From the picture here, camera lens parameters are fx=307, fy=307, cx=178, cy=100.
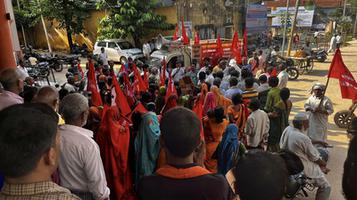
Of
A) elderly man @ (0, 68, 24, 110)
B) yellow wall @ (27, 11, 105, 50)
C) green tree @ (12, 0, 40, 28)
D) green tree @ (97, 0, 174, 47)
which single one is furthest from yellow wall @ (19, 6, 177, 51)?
elderly man @ (0, 68, 24, 110)

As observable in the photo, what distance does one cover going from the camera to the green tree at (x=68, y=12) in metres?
20.2

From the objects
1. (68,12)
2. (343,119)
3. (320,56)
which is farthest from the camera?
(68,12)

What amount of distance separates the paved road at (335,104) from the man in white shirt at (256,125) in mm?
1126

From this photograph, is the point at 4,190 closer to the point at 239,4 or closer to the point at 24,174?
the point at 24,174

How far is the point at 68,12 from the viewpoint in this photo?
67.6 ft

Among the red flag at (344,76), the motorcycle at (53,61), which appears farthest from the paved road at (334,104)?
the motorcycle at (53,61)

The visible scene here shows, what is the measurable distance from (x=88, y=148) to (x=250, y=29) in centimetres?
2463

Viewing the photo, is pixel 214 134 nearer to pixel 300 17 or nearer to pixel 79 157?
pixel 79 157

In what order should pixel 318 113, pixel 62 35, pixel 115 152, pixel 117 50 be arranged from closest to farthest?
1. pixel 115 152
2. pixel 318 113
3. pixel 117 50
4. pixel 62 35

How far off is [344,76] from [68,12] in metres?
19.3

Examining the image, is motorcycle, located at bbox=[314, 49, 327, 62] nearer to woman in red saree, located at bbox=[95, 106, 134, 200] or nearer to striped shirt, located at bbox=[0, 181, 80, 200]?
woman in red saree, located at bbox=[95, 106, 134, 200]

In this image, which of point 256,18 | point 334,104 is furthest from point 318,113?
point 256,18

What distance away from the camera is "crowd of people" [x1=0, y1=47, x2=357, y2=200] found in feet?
4.83

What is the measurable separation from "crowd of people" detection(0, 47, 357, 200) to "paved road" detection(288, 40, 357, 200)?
1.86 ft
